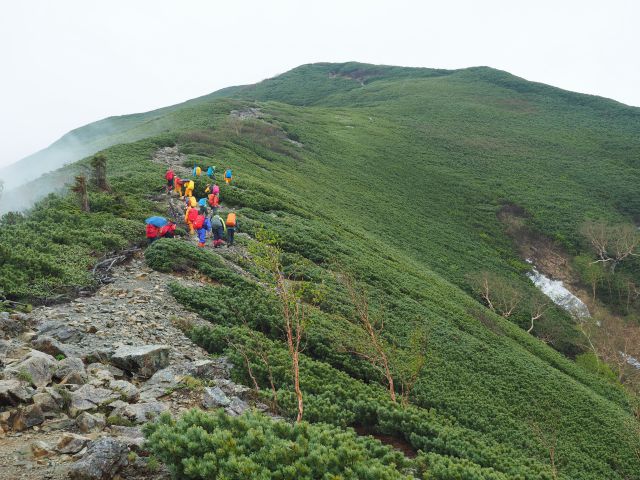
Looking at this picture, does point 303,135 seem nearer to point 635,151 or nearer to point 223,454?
point 635,151

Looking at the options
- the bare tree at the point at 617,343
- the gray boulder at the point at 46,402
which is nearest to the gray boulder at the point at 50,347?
the gray boulder at the point at 46,402

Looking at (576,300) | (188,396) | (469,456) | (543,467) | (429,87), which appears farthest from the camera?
(429,87)

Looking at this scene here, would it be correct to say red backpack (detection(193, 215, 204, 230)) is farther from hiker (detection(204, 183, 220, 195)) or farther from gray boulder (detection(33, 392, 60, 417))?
gray boulder (detection(33, 392, 60, 417))

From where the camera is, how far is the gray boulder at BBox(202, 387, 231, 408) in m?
8.55

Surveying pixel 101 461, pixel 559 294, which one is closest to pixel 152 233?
pixel 101 461

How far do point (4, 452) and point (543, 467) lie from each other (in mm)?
12483

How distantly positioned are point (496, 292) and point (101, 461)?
33594 millimetres

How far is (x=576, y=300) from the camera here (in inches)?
1516

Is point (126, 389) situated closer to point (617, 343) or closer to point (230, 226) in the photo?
point (230, 226)

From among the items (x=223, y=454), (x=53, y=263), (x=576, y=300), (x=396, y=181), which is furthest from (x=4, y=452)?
(x=396, y=181)

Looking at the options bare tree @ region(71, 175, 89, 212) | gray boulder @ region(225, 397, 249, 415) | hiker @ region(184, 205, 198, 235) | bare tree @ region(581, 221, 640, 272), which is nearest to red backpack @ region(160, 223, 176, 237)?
hiker @ region(184, 205, 198, 235)

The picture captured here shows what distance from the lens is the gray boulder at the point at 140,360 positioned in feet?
31.2

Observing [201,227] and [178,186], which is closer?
[201,227]

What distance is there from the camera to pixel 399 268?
91.1ft
